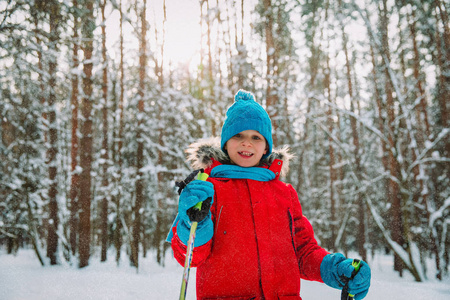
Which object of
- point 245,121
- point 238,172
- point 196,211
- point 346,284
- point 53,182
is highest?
point 245,121

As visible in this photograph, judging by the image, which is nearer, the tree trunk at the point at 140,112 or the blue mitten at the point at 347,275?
the blue mitten at the point at 347,275

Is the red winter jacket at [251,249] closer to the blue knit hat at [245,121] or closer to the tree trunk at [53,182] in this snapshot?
the blue knit hat at [245,121]

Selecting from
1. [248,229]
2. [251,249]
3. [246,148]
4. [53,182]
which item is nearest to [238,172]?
[246,148]

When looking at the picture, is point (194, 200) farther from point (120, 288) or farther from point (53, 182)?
point (53, 182)

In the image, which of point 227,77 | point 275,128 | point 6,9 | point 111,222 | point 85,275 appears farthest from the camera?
point 111,222

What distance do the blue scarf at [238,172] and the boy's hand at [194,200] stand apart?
354 mm

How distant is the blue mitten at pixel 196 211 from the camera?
4.34ft

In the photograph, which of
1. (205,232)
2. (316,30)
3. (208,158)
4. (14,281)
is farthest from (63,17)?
(316,30)

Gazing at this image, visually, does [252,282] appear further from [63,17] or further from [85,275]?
[85,275]

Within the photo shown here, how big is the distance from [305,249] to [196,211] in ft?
2.77

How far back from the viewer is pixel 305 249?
5.81ft

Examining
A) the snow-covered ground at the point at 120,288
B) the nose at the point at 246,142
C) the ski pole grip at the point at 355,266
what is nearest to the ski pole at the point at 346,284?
the ski pole grip at the point at 355,266

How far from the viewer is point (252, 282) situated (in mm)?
1441

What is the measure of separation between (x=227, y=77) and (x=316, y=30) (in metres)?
4.29
